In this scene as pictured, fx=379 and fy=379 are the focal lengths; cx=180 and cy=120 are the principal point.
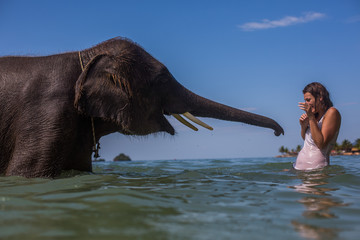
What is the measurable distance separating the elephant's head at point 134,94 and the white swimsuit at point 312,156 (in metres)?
1.18

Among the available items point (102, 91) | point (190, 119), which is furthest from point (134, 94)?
point (190, 119)

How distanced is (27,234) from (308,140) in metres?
5.80

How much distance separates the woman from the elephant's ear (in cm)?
318

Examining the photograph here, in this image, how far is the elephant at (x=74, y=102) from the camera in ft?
16.3

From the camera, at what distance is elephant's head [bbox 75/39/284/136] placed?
5324 mm

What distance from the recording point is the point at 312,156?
22.8 feet

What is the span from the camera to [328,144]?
22.8 ft

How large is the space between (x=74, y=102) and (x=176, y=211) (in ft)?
8.91

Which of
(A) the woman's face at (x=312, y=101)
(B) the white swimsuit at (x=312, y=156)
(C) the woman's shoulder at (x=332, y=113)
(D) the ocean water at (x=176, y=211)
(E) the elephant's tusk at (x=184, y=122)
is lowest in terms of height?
(D) the ocean water at (x=176, y=211)

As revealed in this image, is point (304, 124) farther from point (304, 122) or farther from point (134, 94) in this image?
point (134, 94)

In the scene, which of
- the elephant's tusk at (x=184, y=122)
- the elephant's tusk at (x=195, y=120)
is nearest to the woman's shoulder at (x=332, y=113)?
the elephant's tusk at (x=195, y=120)

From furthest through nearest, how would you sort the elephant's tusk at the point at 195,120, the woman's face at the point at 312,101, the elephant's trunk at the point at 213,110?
the woman's face at the point at 312,101, the elephant's tusk at the point at 195,120, the elephant's trunk at the point at 213,110

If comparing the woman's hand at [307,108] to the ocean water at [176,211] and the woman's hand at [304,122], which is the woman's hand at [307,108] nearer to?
the woman's hand at [304,122]

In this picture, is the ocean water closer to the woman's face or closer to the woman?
the woman
